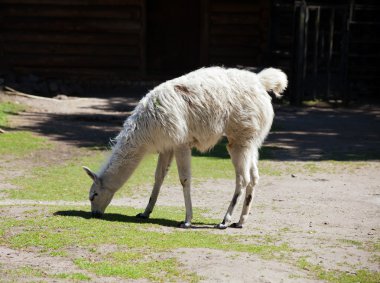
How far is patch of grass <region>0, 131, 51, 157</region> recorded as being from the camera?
13664 mm

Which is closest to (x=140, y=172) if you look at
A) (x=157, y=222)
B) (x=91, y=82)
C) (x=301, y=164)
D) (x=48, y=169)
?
(x=48, y=169)

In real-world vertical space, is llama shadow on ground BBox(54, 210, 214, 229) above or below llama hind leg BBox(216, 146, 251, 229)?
below

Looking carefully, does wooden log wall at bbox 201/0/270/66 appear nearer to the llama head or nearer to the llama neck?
the llama neck

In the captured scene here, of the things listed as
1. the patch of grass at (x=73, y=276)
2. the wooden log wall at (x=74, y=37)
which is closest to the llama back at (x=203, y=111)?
the patch of grass at (x=73, y=276)

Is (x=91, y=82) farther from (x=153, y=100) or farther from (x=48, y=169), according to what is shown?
(x=153, y=100)

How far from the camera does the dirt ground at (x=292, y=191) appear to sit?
6.91 metres

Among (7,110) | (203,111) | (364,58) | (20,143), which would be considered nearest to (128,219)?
(203,111)

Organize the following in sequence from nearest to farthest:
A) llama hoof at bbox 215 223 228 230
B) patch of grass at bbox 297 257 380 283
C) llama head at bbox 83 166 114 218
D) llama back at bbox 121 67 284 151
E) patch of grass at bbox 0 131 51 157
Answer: patch of grass at bbox 297 257 380 283 → llama back at bbox 121 67 284 151 → llama hoof at bbox 215 223 228 230 → llama head at bbox 83 166 114 218 → patch of grass at bbox 0 131 51 157

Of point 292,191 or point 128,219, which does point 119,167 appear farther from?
point 292,191

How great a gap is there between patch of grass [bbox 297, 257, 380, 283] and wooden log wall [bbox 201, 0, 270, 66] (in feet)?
52.3

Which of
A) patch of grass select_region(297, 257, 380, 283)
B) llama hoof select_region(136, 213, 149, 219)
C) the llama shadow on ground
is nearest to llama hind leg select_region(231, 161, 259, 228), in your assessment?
the llama shadow on ground

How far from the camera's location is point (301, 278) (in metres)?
6.51

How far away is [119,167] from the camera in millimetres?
8969

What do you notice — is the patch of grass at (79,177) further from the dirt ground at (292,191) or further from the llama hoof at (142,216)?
the llama hoof at (142,216)
